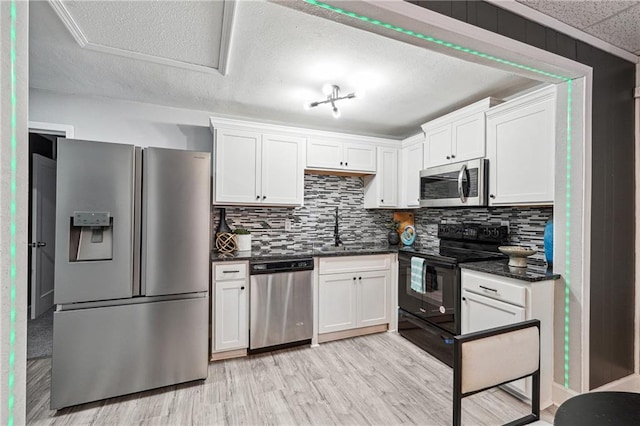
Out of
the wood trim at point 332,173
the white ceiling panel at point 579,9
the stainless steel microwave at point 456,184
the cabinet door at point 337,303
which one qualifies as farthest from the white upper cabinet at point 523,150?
the cabinet door at point 337,303

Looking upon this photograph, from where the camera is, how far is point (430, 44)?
1453mm

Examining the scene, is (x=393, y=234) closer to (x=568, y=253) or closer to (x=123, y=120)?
(x=568, y=253)

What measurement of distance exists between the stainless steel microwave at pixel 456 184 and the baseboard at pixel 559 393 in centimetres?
139

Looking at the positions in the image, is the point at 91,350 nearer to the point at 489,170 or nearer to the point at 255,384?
the point at 255,384

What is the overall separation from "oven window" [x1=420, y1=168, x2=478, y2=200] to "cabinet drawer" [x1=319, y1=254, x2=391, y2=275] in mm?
843

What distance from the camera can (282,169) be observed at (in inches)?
124

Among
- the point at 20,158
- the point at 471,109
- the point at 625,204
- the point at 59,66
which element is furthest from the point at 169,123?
the point at 625,204

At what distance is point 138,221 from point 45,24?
1288 mm

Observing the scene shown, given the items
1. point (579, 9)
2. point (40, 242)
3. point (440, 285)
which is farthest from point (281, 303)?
point (40, 242)

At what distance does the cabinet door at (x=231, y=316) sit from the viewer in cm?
263

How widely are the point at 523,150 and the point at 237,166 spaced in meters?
2.51

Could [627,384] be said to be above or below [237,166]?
below

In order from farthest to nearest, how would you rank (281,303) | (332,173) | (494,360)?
(332,173) < (281,303) < (494,360)

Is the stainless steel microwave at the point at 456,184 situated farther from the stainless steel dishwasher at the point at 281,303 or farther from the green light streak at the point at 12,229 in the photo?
the green light streak at the point at 12,229
